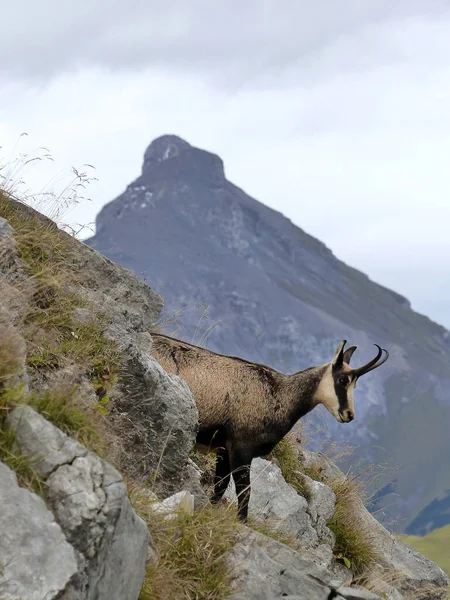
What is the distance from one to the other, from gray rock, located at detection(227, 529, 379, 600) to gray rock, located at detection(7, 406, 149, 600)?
169 centimetres

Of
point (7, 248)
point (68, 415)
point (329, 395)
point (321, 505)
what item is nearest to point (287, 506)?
point (321, 505)

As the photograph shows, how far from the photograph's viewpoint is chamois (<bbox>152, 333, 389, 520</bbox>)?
12.2m

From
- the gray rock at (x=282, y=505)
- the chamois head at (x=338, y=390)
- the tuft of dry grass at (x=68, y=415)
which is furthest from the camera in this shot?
the chamois head at (x=338, y=390)

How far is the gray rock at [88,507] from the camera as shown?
7.09 m

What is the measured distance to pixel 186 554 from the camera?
8867mm

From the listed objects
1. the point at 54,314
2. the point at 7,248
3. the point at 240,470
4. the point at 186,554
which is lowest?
the point at 186,554

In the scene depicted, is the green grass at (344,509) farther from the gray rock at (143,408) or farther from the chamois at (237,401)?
the gray rock at (143,408)

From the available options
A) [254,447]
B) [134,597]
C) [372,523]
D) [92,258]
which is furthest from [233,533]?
[372,523]

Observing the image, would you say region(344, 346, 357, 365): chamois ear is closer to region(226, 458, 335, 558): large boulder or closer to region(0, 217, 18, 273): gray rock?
region(226, 458, 335, 558): large boulder

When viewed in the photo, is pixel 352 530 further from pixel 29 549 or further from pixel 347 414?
pixel 29 549

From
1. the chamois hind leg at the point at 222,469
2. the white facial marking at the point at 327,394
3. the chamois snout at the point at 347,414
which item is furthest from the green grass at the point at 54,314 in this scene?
the chamois snout at the point at 347,414

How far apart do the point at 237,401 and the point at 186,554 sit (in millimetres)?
3888

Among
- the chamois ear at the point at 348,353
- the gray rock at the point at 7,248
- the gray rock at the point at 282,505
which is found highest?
the chamois ear at the point at 348,353

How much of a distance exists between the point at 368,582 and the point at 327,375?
2939mm
